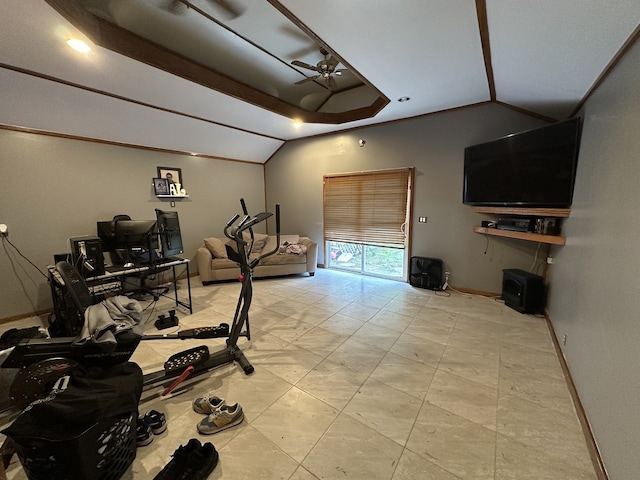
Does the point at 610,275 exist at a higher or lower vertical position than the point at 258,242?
higher

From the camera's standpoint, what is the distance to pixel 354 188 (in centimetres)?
484

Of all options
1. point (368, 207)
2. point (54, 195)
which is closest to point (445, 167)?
point (368, 207)

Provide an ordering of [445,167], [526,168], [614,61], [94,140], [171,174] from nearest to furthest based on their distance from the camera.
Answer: [614,61] < [526,168] < [94,140] < [445,167] < [171,174]

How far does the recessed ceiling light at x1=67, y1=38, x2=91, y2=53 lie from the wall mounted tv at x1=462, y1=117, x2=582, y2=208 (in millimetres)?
4322

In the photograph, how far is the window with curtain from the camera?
4.39m

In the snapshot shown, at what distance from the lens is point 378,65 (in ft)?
8.21

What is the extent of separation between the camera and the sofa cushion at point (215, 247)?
4.70m

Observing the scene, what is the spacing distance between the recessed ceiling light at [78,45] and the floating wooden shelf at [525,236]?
4672 mm

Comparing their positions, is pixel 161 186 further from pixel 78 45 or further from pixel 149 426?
pixel 149 426

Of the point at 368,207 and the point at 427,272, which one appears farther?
the point at 368,207

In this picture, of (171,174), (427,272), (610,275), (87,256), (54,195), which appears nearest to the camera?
(610,275)

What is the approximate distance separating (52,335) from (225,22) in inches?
147

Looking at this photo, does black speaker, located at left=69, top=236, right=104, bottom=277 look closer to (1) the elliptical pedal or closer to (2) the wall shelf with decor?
(1) the elliptical pedal

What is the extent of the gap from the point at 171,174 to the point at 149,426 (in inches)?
163
